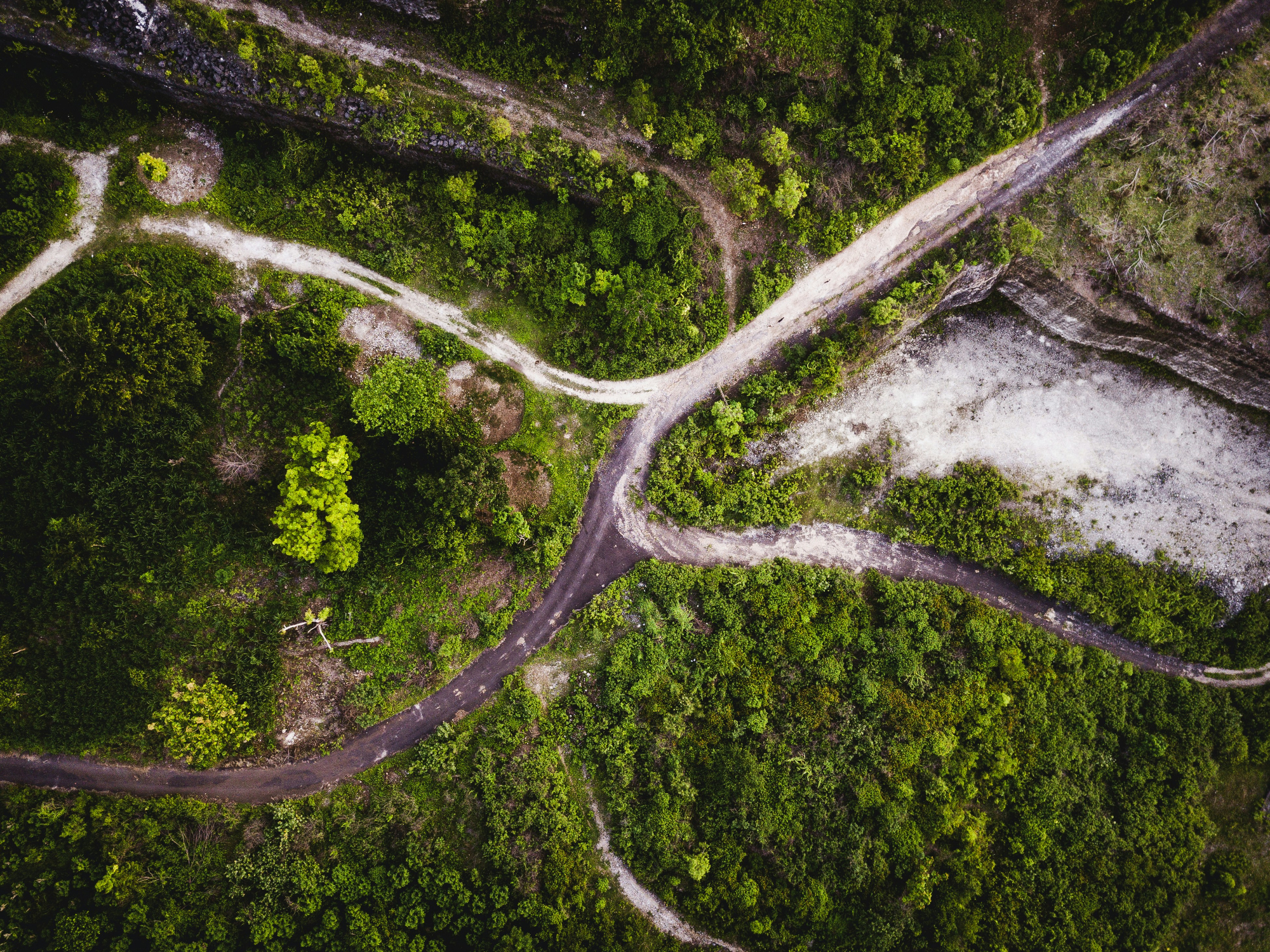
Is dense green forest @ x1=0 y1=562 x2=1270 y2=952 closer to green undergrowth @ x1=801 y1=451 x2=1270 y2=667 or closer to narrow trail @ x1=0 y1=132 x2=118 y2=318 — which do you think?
green undergrowth @ x1=801 y1=451 x2=1270 y2=667

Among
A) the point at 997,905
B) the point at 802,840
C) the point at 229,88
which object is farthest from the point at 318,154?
the point at 997,905

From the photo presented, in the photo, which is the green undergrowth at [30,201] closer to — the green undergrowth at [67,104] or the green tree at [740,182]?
the green undergrowth at [67,104]

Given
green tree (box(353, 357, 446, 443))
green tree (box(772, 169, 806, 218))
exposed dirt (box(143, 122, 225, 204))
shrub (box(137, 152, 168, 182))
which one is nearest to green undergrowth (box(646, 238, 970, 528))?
green tree (box(772, 169, 806, 218))

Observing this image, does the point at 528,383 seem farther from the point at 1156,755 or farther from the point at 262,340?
the point at 1156,755

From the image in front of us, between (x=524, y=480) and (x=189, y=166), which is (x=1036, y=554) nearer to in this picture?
(x=524, y=480)

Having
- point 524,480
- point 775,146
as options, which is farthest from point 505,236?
point 775,146

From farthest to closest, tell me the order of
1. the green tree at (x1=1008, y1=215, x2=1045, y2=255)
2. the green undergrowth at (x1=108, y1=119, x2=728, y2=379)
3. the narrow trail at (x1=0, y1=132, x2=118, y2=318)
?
the green tree at (x1=1008, y1=215, x2=1045, y2=255) → the green undergrowth at (x1=108, y1=119, x2=728, y2=379) → the narrow trail at (x1=0, y1=132, x2=118, y2=318)
